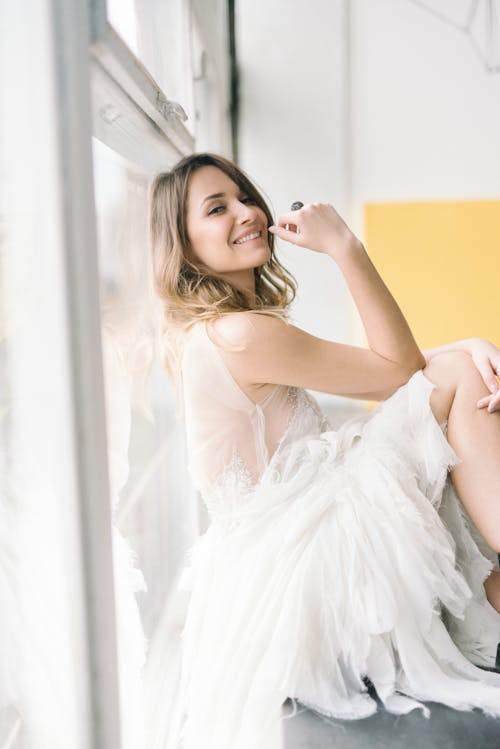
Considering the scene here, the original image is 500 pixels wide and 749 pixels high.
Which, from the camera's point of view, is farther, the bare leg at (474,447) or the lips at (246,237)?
the lips at (246,237)

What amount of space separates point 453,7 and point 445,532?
88.1 inches

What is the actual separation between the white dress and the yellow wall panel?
60.1 inches

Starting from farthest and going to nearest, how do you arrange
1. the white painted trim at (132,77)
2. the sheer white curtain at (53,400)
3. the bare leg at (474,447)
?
1. the bare leg at (474,447)
2. the white painted trim at (132,77)
3. the sheer white curtain at (53,400)

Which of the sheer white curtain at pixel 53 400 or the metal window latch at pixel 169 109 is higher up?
the metal window latch at pixel 169 109

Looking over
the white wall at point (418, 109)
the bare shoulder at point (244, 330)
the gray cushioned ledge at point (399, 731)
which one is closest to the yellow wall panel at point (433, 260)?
the white wall at point (418, 109)

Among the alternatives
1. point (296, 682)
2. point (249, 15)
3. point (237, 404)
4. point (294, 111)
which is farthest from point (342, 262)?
point (249, 15)

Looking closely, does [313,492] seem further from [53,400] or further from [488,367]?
[53,400]

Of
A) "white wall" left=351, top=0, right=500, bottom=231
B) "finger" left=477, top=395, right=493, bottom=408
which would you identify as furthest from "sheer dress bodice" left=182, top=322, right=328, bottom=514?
"white wall" left=351, top=0, right=500, bottom=231

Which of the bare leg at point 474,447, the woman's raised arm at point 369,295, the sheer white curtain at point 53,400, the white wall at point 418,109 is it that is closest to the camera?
the sheer white curtain at point 53,400

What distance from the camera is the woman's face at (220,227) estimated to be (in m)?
1.25

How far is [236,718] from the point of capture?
948 millimetres

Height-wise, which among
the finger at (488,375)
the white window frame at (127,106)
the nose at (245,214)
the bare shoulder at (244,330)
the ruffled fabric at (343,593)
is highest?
the white window frame at (127,106)

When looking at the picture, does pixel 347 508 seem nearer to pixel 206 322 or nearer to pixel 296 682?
pixel 296 682

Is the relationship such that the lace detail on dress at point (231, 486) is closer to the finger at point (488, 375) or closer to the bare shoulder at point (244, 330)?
the bare shoulder at point (244, 330)
